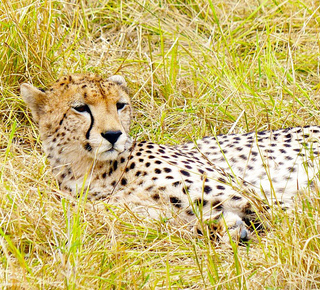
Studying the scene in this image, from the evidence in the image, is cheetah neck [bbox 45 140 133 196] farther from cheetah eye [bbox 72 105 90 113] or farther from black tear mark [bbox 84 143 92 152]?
cheetah eye [bbox 72 105 90 113]

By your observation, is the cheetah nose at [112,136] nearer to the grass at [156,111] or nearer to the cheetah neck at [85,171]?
the cheetah neck at [85,171]

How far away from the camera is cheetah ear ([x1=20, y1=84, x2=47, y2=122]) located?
9.89ft

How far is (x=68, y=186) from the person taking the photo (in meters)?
2.94

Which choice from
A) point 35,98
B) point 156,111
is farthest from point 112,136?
point 156,111

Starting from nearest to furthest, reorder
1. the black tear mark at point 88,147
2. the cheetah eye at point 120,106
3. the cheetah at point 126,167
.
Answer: the cheetah at point 126,167 → the black tear mark at point 88,147 → the cheetah eye at point 120,106

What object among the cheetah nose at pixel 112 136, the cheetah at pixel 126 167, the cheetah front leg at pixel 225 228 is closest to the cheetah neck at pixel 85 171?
the cheetah at pixel 126 167

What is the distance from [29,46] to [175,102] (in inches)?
33.1

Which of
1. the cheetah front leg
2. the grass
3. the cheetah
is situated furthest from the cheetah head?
the cheetah front leg

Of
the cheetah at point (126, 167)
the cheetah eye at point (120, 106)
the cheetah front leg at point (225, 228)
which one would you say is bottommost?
the cheetah front leg at point (225, 228)

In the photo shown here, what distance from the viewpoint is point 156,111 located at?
3719 millimetres

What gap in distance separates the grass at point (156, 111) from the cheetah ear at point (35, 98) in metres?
0.18

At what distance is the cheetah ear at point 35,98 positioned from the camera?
3016mm

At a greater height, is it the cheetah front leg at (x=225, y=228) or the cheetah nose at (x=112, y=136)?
the cheetah nose at (x=112, y=136)

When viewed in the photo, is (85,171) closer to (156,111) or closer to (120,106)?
(120,106)
